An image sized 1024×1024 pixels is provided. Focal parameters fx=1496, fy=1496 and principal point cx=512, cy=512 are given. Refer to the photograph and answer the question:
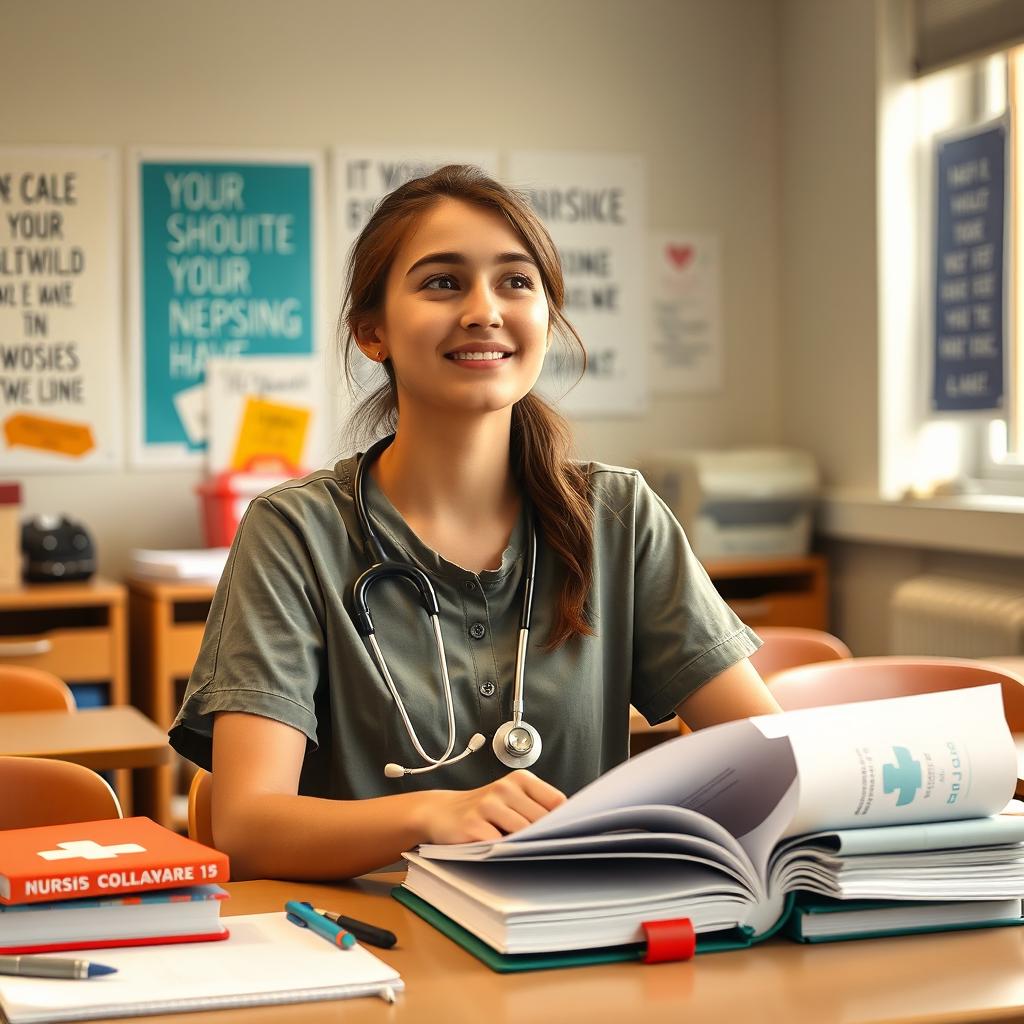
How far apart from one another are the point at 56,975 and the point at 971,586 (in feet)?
9.90

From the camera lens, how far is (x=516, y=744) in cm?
146

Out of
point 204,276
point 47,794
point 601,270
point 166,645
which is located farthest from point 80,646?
point 47,794

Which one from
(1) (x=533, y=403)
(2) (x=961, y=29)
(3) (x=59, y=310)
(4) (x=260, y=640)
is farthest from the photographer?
(3) (x=59, y=310)

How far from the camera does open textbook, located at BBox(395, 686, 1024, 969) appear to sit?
0.98 m

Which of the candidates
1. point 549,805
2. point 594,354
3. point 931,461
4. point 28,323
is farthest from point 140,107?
point 549,805

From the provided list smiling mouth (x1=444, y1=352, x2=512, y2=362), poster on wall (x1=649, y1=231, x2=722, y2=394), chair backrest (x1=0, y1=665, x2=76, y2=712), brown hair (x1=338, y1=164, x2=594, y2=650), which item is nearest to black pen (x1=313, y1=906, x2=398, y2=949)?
brown hair (x1=338, y1=164, x2=594, y2=650)

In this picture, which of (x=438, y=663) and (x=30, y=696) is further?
(x=30, y=696)

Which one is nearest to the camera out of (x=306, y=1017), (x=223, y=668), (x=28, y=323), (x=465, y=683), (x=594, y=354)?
(x=306, y=1017)

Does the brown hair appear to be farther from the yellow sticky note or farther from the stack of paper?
the yellow sticky note

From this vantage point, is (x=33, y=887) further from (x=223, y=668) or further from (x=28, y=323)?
(x=28, y=323)

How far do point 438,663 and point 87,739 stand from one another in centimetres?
92

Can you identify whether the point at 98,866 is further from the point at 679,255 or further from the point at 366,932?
the point at 679,255

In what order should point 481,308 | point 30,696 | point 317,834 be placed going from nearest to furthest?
point 317,834 → point 481,308 → point 30,696

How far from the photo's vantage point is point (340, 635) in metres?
1.47
